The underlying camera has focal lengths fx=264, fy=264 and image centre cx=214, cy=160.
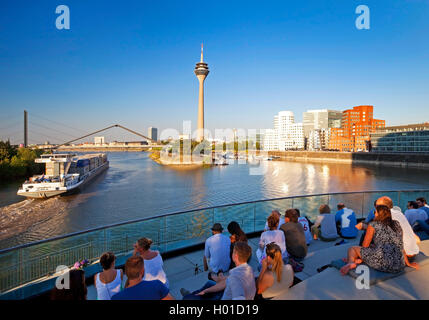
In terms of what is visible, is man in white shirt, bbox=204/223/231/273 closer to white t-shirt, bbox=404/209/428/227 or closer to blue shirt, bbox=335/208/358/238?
blue shirt, bbox=335/208/358/238

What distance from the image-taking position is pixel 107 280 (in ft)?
8.06

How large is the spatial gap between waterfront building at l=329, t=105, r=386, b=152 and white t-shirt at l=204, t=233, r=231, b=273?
107 meters

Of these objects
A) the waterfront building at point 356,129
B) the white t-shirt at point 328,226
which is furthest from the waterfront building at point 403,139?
the white t-shirt at point 328,226

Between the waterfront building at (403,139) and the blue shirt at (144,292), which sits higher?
the waterfront building at (403,139)

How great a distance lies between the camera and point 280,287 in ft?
8.75

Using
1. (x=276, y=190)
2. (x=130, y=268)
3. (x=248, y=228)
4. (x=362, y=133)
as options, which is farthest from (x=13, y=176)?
(x=362, y=133)

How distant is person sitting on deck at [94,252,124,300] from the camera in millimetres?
2438

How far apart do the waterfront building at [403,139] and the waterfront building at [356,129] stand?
1034 centimetres

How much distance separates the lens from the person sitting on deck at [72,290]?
2.01m

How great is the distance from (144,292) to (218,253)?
1.44 meters

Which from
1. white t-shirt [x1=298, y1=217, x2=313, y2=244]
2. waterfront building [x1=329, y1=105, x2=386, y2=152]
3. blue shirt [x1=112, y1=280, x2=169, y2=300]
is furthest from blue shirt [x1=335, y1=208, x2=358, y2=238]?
waterfront building [x1=329, y1=105, x2=386, y2=152]

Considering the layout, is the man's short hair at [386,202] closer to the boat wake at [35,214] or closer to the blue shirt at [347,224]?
the blue shirt at [347,224]

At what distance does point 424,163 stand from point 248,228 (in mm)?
65129
